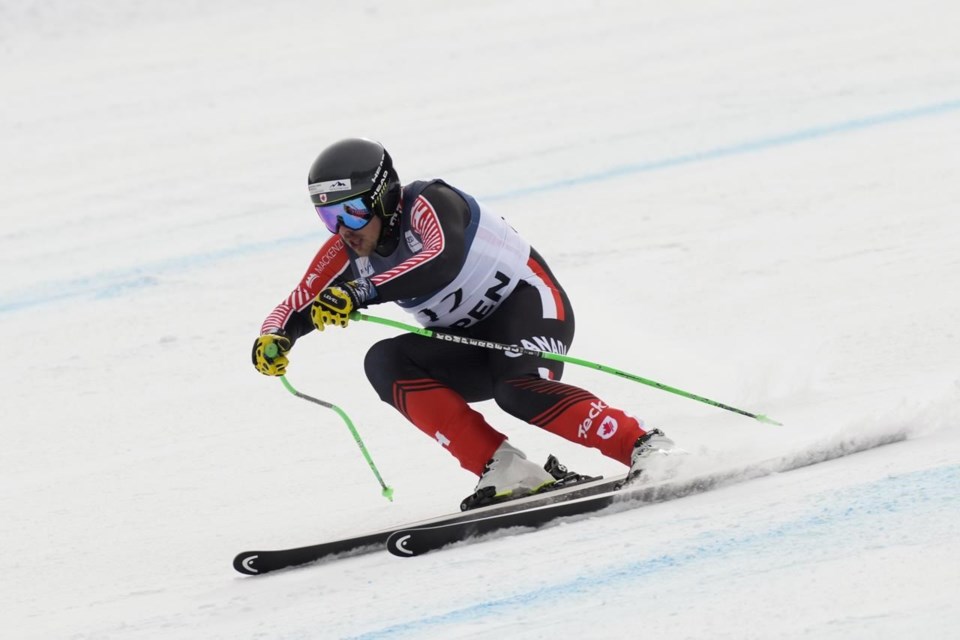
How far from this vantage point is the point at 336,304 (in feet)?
12.0

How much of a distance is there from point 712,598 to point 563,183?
5787mm

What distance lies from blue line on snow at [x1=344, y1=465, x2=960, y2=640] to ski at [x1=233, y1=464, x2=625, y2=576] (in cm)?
61

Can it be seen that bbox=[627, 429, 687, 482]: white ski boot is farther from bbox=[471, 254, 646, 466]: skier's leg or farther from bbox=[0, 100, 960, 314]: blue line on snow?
bbox=[0, 100, 960, 314]: blue line on snow

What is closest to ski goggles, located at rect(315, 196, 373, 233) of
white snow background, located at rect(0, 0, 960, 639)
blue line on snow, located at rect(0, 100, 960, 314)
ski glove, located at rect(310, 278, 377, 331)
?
ski glove, located at rect(310, 278, 377, 331)

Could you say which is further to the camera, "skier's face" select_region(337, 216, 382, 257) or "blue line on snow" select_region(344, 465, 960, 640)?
"skier's face" select_region(337, 216, 382, 257)

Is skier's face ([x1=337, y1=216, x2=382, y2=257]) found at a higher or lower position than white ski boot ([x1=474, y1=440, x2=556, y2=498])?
higher

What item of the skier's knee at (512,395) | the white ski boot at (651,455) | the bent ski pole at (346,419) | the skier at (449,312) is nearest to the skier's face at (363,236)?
the skier at (449,312)

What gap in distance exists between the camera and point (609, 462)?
461cm

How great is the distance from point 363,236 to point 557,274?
2995mm

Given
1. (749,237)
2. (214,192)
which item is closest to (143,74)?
(214,192)

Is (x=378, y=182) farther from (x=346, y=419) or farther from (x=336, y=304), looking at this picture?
(x=346, y=419)

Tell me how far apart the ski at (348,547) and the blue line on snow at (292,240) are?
13.0ft

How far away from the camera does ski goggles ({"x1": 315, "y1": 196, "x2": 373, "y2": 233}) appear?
382cm

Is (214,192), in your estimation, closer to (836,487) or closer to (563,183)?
(563,183)
